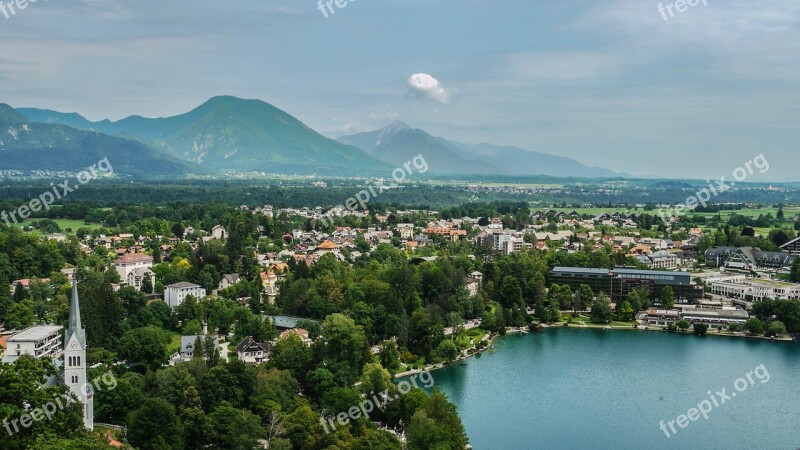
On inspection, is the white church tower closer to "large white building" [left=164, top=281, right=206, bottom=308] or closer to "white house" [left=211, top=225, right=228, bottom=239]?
"large white building" [left=164, top=281, right=206, bottom=308]

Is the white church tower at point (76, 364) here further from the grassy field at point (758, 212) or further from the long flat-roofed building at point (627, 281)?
the grassy field at point (758, 212)

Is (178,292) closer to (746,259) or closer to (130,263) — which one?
(130,263)

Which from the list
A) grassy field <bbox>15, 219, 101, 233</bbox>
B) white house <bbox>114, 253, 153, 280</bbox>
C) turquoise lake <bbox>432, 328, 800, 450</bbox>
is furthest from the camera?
grassy field <bbox>15, 219, 101, 233</bbox>

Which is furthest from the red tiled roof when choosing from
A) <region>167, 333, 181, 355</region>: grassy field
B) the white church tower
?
the white church tower

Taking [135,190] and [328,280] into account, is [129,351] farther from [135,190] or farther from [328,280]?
[135,190]

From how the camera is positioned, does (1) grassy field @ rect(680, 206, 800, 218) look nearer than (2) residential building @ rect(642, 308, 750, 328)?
No

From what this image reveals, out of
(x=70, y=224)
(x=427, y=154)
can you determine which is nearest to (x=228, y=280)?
(x=70, y=224)

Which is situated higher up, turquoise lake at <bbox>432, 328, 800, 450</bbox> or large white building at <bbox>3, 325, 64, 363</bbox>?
large white building at <bbox>3, 325, 64, 363</bbox>

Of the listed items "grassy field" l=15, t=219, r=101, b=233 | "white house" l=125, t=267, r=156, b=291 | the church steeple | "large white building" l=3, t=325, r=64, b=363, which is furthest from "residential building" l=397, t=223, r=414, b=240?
the church steeple

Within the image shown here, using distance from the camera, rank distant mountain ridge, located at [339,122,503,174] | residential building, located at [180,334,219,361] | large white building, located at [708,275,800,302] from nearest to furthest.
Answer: residential building, located at [180,334,219,361] < large white building, located at [708,275,800,302] < distant mountain ridge, located at [339,122,503,174]

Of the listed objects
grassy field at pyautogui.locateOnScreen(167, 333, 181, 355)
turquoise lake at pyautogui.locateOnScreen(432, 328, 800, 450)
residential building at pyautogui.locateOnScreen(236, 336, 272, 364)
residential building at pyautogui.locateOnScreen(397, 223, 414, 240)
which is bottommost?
A: turquoise lake at pyautogui.locateOnScreen(432, 328, 800, 450)
